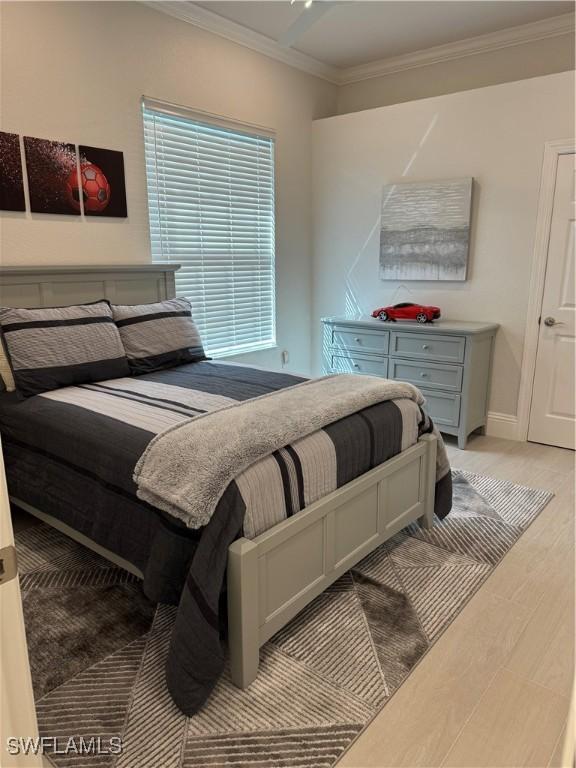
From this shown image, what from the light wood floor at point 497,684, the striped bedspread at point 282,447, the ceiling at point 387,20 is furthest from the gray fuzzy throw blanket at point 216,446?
the ceiling at point 387,20

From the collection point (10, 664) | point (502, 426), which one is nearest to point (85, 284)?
point (10, 664)

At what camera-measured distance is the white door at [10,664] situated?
810 mm

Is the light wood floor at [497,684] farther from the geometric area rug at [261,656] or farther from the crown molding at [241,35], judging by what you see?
the crown molding at [241,35]

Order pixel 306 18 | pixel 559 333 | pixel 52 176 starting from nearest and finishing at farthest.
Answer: pixel 306 18 < pixel 52 176 < pixel 559 333

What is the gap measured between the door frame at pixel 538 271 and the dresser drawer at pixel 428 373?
56 centimetres

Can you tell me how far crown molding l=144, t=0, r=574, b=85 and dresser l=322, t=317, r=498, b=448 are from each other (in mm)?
2108

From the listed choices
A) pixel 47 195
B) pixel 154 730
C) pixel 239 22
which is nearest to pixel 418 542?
pixel 154 730

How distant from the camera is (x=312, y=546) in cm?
191

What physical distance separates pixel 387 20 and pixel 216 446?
11.5 ft

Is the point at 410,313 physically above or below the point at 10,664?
above

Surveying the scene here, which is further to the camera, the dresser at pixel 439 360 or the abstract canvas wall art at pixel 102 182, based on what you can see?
the dresser at pixel 439 360

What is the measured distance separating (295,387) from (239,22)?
2.90m

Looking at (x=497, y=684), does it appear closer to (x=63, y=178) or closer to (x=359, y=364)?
(x=359, y=364)

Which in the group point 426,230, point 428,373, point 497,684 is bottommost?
point 497,684
